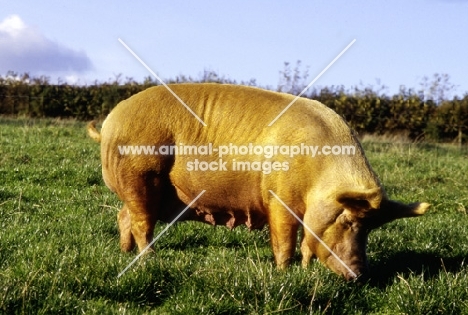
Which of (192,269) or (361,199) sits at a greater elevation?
(361,199)

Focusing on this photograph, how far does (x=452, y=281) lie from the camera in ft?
16.3

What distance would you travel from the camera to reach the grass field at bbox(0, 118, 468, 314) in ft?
14.3

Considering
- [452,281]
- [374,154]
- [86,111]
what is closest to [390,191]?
[374,154]

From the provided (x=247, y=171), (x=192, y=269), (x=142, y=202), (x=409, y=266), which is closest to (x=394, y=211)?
(x=409, y=266)

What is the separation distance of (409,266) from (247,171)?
1809 mm

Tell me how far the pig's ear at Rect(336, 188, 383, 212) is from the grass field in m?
0.59

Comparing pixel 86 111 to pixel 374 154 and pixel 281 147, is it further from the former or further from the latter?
pixel 281 147

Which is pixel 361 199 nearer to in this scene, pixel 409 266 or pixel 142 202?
pixel 409 266

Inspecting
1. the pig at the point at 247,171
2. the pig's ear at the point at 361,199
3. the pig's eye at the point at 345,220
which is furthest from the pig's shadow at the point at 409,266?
the pig's ear at the point at 361,199

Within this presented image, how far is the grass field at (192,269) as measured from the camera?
4.37 m

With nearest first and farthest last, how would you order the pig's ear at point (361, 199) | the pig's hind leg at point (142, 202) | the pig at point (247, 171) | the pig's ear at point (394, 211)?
the pig's ear at point (361, 199) < the pig's ear at point (394, 211) < the pig at point (247, 171) < the pig's hind leg at point (142, 202)

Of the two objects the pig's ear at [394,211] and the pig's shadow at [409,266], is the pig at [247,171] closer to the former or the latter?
the pig's ear at [394,211]

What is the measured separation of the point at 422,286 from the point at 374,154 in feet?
34.8

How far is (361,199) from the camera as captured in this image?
4.73m
